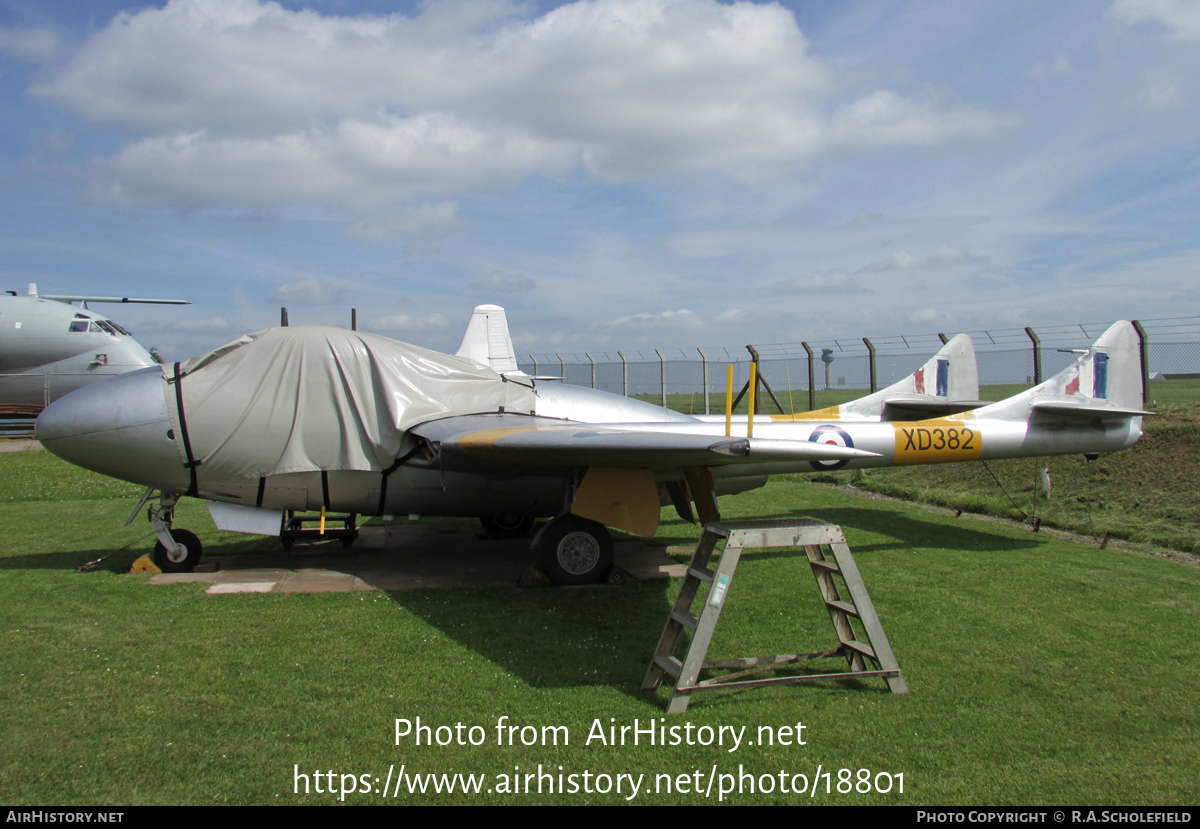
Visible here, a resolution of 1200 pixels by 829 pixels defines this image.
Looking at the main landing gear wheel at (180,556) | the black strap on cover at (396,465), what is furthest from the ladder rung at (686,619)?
the main landing gear wheel at (180,556)

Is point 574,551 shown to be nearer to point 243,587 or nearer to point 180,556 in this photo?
point 243,587

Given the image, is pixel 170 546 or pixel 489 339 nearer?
pixel 170 546

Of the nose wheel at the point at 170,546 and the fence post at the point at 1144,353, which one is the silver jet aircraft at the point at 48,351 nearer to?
the nose wheel at the point at 170,546

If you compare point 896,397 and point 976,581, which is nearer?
point 976,581

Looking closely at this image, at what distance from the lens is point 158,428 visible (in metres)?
7.01

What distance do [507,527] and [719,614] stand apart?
5.73 metres

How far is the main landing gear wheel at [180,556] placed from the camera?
7395mm

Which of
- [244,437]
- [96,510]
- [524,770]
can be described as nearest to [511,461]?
[244,437]

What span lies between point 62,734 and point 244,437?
3.71m

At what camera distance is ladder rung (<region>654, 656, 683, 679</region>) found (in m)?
4.24

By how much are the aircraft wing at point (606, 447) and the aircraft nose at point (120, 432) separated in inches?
96.7

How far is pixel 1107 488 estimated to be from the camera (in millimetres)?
11414

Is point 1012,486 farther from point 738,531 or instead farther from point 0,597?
point 0,597

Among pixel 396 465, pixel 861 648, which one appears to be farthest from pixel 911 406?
pixel 396 465
